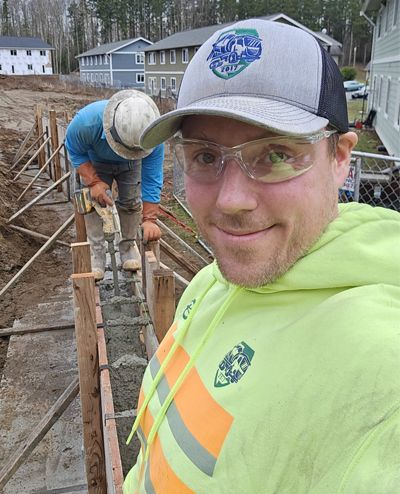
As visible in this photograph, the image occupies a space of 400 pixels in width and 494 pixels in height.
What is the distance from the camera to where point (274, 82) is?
1141mm

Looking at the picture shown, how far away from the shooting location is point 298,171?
1134 mm

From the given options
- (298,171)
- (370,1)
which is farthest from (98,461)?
(370,1)

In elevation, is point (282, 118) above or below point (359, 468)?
above

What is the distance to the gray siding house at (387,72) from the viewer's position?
1549 centimetres

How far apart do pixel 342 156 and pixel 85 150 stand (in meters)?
4.15

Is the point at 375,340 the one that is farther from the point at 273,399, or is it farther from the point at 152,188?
the point at 152,188

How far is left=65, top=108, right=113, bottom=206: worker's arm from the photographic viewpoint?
481cm

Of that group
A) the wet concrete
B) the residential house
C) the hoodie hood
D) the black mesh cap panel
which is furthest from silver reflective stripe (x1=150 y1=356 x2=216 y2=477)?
the residential house

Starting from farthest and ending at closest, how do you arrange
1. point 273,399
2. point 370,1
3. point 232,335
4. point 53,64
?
point 53,64, point 370,1, point 232,335, point 273,399

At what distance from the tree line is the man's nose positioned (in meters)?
68.6

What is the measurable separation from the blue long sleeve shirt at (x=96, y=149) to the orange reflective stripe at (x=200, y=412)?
3.82m

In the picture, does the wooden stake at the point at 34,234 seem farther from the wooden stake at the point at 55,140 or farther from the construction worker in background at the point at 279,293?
the construction worker in background at the point at 279,293

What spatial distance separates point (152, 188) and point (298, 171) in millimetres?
4201

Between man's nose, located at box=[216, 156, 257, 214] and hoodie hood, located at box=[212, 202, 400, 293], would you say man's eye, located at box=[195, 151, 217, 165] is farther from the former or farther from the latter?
hoodie hood, located at box=[212, 202, 400, 293]
